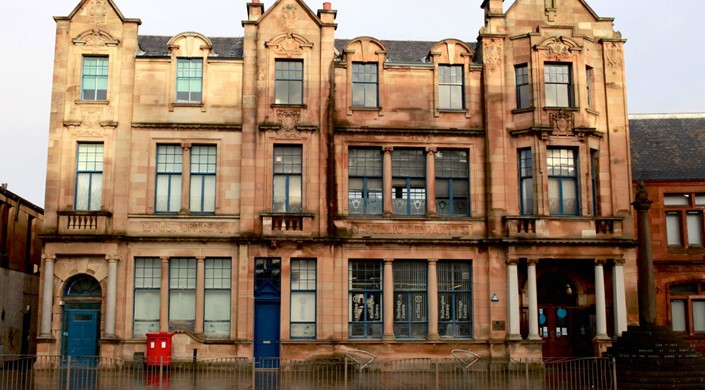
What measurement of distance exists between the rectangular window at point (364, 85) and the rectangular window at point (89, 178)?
36.9 ft

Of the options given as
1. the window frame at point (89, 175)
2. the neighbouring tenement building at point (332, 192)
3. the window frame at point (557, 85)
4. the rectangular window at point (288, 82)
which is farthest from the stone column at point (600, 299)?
the window frame at point (89, 175)

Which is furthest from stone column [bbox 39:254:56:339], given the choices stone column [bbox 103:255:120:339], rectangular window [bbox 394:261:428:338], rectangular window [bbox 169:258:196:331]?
rectangular window [bbox 394:261:428:338]

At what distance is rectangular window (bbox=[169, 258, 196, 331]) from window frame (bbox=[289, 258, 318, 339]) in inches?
159

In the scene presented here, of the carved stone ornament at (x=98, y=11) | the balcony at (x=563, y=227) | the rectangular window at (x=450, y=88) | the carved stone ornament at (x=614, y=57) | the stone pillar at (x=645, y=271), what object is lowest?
the stone pillar at (x=645, y=271)

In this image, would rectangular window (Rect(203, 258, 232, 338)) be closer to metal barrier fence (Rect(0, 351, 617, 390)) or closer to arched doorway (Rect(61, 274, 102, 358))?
metal barrier fence (Rect(0, 351, 617, 390))

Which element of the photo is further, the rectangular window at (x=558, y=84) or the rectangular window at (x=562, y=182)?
the rectangular window at (x=558, y=84)

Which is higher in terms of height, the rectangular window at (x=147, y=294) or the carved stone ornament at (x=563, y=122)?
the carved stone ornament at (x=563, y=122)

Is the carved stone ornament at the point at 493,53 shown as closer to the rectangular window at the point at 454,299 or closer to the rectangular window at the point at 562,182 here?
the rectangular window at the point at 562,182

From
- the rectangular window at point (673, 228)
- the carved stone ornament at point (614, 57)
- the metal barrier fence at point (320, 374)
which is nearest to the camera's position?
the metal barrier fence at point (320, 374)

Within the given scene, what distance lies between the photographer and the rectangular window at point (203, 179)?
32844 mm

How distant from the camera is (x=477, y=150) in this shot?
33.8 metres

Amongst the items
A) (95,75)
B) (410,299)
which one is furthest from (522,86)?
(95,75)

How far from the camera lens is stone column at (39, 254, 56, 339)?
31250mm

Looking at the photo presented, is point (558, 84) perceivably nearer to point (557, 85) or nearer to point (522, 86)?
point (557, 85)
